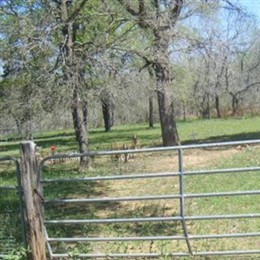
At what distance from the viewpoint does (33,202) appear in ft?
17.4

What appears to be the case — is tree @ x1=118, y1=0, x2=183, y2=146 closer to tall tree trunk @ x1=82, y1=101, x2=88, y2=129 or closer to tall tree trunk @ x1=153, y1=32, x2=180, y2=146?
tall tree trunk @ x1=153, y1=32, x2=180, y2=146

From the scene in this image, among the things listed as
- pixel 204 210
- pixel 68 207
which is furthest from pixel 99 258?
pixel 68 207

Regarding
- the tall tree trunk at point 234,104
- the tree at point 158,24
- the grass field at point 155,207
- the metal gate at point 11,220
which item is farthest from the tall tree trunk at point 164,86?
the tall tree trunk at point 234,104

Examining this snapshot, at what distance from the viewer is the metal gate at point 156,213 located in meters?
5.15

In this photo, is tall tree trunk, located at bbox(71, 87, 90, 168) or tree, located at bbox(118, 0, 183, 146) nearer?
tall tree trunk, located at bbox(71, 87, 90, 168)

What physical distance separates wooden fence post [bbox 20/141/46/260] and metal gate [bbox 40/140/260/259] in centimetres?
11

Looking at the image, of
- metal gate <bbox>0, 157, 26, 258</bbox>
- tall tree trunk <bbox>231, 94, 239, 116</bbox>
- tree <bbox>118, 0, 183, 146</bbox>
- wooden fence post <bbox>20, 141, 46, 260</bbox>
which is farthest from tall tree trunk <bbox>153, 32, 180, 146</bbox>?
tall tree trunk <bbox>231, 94, 239, 116</bbox>

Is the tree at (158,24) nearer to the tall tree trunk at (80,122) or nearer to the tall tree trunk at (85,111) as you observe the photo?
the tall tree trunk at (85,111)

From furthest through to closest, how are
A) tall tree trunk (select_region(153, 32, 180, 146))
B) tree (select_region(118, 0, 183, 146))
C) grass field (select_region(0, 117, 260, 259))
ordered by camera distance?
tall tree trunk (select_region(153, 32, 180, 146)) → tree (select_region(118, 0, 183, 146)) → grass field (select_region(0, 117, 260, 259))

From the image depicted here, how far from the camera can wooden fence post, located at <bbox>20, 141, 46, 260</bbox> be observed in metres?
5.25

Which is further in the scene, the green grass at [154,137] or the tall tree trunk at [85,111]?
the green grass at [154,137]

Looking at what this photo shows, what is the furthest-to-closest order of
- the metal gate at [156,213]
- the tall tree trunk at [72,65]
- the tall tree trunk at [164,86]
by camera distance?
the tall tree trunk at [164,86] < the tall tree trunk at [72,65] < the metal gate at [156,213]

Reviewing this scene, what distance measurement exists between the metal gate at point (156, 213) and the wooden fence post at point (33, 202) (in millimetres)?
112

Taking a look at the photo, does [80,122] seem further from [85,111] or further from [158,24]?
[158,24]
